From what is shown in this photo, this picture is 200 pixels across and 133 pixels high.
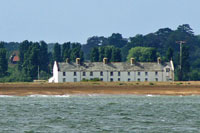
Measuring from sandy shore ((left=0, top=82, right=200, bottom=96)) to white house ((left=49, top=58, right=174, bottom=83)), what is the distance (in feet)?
82.8

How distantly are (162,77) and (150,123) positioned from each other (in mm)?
89498

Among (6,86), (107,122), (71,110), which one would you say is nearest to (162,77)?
(6,86)

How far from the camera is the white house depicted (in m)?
145

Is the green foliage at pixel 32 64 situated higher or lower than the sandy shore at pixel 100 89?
higher

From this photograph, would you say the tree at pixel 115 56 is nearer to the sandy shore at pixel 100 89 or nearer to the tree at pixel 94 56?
the tree at pixel 94 56

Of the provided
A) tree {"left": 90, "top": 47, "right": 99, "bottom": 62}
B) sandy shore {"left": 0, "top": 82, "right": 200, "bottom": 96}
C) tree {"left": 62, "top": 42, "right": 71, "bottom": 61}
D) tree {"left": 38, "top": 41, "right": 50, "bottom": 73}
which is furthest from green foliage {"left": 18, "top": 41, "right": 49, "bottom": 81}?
sandy shore {"left": 0, "top": 82, "right": 200, "bottom": 96}

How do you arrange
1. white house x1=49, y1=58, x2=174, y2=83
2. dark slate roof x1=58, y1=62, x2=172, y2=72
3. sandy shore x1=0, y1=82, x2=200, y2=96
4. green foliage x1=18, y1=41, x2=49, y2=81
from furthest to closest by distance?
green foliage x1=18, y1=41, x2=49, y2=81, dark slate roof x1=58, y1=62, x2=172, y2=72, white house x1=49, y1=58, x2=174, y2=83, sandy shore x1=0, y1=82, x2=200, y2=96

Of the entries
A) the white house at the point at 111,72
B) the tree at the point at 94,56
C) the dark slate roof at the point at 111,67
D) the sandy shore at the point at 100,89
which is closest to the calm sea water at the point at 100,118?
the sandy shore at the point at 100,89

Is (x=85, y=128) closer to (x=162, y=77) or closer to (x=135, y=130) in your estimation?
(x=135, y=130)

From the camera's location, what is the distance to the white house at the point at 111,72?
145375 mm

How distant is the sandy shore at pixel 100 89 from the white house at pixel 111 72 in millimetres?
25236

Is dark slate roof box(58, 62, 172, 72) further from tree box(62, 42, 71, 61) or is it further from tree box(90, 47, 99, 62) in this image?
tree box(62, 42, 71, 61)

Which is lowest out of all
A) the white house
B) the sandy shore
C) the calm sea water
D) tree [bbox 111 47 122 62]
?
the calm sea water

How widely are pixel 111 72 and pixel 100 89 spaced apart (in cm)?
2872
